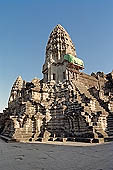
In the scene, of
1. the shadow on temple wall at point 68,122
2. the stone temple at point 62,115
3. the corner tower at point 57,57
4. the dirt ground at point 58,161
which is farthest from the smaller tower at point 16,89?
the dirt ground at point 58,161

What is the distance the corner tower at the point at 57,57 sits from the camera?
3625 cm

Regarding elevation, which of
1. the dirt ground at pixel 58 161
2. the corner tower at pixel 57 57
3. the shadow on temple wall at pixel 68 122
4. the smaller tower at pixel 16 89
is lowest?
the dirt ground at pixel 58 161

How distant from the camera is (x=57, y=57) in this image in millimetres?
39281

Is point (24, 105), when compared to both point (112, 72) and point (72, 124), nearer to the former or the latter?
point (72, 124)

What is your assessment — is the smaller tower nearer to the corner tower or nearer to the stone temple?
the corner tower

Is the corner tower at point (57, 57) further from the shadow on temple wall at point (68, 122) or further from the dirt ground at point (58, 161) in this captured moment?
the dirt ground at point (58, 161)

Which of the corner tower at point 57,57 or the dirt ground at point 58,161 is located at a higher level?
the corner tower at point 57,57

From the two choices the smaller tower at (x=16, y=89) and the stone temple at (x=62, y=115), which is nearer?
the stone temple at (x=62, y=115)

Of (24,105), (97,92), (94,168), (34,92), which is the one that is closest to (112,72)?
(97,92)

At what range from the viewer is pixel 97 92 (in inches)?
1136

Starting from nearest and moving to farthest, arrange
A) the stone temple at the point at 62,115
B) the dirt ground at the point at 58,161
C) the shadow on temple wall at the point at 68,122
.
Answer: the dirt ground at the point at 58,161
the stone temple at the point at 62,115
the shadow on temple wall at the point at 68,122

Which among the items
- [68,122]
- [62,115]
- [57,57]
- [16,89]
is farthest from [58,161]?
[16,89]

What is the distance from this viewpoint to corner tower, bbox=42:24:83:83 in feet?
119

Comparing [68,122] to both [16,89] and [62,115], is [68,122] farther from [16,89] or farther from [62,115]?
[16,89]
